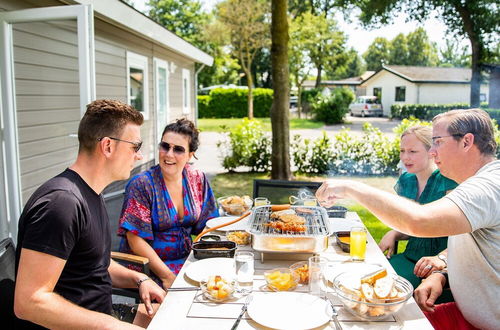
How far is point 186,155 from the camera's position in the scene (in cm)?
276

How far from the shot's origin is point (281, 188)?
3477 mm

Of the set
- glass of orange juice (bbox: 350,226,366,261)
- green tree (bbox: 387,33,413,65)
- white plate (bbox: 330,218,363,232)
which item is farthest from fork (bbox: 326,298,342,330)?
green tree (bbox: 387,33,413,65)

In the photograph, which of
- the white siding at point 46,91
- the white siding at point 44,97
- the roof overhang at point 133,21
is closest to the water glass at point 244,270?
the white siding at point 46,91

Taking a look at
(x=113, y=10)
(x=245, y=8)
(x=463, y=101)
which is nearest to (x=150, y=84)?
(x=113, y=10)

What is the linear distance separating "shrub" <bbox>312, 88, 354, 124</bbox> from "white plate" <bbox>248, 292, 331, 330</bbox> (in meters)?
22.6

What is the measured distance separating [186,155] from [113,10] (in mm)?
3999

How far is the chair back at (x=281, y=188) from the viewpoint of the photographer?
3.45m

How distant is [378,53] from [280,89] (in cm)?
6417

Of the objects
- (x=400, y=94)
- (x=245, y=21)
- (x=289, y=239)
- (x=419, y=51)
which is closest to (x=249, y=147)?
(x=289, y=239)

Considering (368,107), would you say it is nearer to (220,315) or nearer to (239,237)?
(239,237)

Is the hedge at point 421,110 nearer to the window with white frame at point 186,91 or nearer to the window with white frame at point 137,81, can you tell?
the window with white frame at point 186,91

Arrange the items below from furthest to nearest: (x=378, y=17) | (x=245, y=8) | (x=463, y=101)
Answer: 1. (x=463, y=101)
2. (x=245, y=8)
3. (x=378, y=17)

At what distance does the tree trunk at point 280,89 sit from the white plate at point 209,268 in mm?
5817

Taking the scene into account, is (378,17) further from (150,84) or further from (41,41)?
(41,41)
